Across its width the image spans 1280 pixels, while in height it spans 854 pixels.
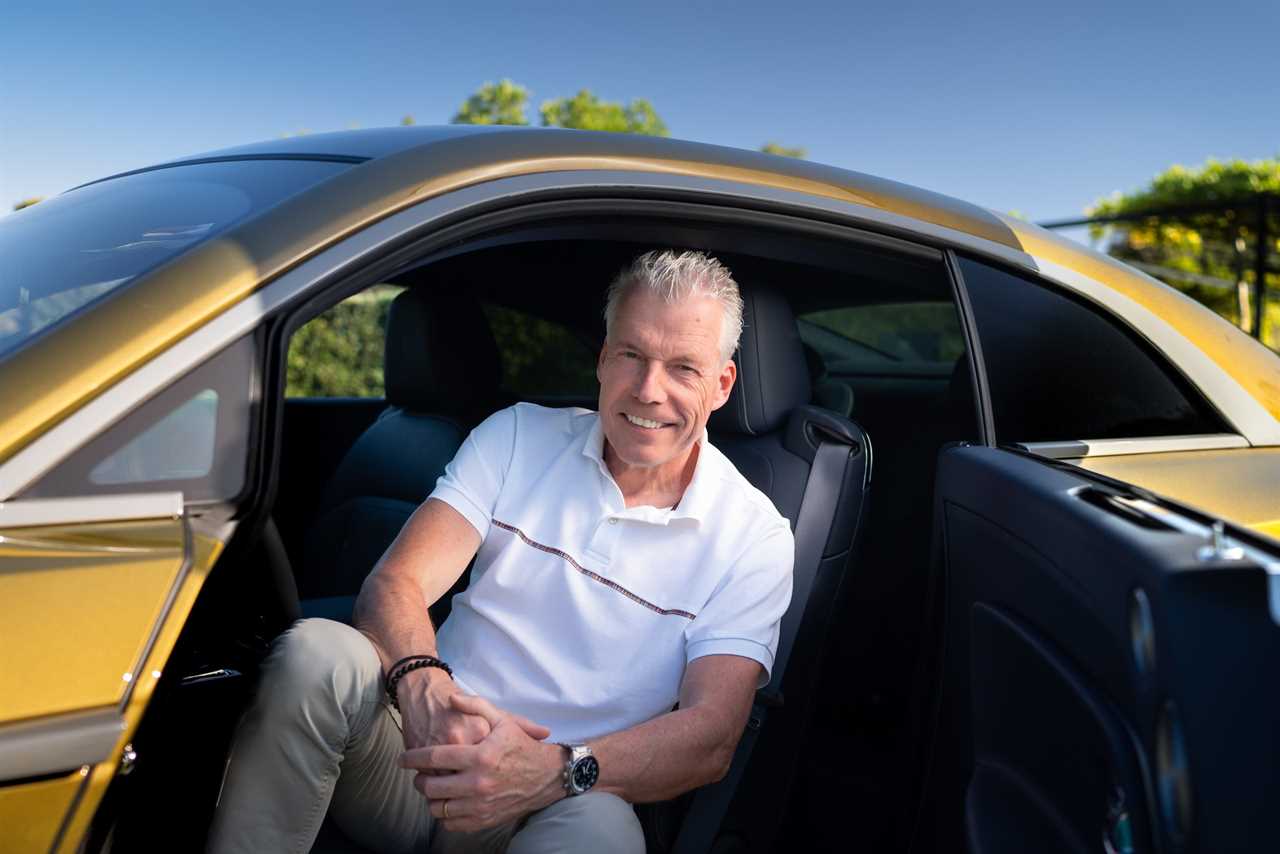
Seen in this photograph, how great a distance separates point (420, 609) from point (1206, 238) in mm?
13780

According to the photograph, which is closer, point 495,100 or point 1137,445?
point 1137,445

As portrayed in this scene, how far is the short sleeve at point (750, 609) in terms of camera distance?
1.85 meters

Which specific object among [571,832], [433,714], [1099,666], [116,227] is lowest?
[571,832]

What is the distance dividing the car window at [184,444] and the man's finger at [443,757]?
0.55 meters

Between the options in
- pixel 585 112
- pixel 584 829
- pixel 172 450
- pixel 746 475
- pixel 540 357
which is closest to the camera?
pixel 172 450

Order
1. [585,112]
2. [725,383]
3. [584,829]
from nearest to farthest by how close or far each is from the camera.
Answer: [584,829], [725,383], [585,112]

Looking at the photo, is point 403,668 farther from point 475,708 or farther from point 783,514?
point 783,514

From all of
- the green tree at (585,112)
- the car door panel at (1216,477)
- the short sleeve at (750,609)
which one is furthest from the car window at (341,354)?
the green tree at (585,112)

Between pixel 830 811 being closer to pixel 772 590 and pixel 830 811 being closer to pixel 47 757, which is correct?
pixel 772 590

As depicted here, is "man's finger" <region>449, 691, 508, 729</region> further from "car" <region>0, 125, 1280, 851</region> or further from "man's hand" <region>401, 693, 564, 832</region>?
"car" <region>0, 125, 1280, 851</region>

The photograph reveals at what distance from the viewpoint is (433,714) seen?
1639 millimetres

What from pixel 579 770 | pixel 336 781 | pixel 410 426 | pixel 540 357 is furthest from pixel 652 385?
pixel 540 357

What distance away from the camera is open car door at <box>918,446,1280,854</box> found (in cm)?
104

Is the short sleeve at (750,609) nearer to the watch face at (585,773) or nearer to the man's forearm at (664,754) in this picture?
the man's forearm at (664,754)
